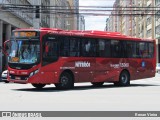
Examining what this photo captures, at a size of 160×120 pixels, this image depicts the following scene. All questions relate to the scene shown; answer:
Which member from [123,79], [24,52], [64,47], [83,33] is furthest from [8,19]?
[24,52]

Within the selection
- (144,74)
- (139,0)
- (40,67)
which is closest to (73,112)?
(40,67)

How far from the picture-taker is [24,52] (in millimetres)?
23000

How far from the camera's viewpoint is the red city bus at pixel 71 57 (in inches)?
897

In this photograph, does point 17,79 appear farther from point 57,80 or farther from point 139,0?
point 139,0

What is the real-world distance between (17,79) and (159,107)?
33.3 feet

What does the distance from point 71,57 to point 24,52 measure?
9.66ft

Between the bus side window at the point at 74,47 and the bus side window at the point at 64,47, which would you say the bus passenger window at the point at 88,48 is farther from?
the bus side window at the point at 64,47

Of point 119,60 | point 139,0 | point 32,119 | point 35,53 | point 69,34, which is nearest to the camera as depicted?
point 32,119

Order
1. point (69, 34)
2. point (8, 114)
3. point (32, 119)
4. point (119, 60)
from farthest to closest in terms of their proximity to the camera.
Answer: point (119, 60)
point (69, 34)
point (8, 114)
point (32, 119)

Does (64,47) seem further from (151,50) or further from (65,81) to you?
(151,50)

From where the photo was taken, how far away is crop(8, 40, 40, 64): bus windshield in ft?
74.4

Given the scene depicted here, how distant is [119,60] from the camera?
93.0 feet

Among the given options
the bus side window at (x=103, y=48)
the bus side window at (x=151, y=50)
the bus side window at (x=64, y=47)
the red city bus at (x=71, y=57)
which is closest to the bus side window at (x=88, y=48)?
the red city bus at (x=71, y=57)

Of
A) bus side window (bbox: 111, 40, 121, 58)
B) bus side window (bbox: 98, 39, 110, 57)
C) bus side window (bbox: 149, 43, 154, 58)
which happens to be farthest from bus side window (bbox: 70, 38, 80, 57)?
bus side window (bbox: 149, 43, 154, 58)
